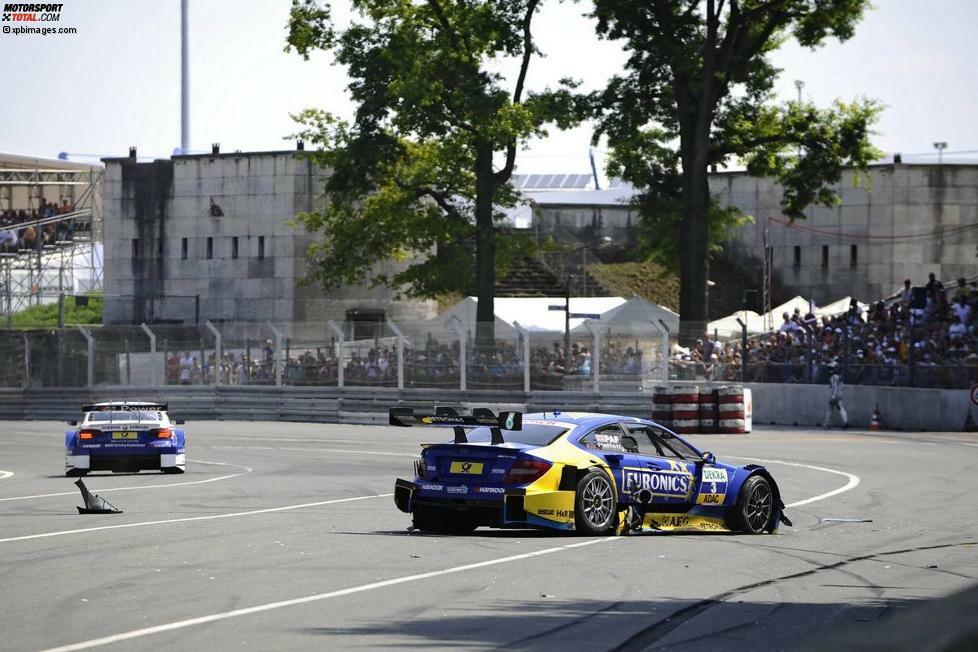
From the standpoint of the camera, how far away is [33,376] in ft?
154

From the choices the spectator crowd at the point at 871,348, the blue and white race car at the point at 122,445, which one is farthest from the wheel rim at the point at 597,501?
the spectator crowd at the point at 871,348

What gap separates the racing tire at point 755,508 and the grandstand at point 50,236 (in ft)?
183

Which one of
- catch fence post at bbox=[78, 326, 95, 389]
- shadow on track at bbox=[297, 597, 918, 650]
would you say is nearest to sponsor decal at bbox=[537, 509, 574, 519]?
shadow on track at bbox=[297, 597, 918, 650]

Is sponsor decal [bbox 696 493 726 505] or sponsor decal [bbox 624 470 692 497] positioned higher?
sponsor decal [bbox 624 470 692 497]

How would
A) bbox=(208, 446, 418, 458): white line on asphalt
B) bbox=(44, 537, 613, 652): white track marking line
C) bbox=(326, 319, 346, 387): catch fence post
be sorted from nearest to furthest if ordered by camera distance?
bbox=(44, 537, 613, 652): white track marking line < bbox=(208, 446, 418, 458): white line on asphalt < bbox=(326, 319, 346, 387): catch fence post

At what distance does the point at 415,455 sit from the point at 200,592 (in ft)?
59.5

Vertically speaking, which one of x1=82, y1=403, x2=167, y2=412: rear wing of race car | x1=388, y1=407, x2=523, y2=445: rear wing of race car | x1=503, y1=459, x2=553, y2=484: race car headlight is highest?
x1=388, y1=407, x2=523, y2=445: rear wing of race car

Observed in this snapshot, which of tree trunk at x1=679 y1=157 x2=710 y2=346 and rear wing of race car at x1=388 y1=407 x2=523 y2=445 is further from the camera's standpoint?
tree trunk at x1=679 y1=157 x2=710 y2=346

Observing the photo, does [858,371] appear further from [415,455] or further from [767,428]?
[415,455]

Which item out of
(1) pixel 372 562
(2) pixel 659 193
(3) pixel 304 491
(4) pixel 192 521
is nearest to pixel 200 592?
(1) pixel 372 562

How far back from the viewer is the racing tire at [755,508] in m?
14.7

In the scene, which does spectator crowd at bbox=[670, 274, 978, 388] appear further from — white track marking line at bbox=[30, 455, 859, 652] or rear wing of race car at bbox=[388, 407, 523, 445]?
white track marking line at bbox=[30, 455, 859, 652]

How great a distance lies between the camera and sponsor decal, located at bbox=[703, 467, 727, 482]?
14.7 meters

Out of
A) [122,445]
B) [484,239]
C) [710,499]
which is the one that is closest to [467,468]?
[710,499]
